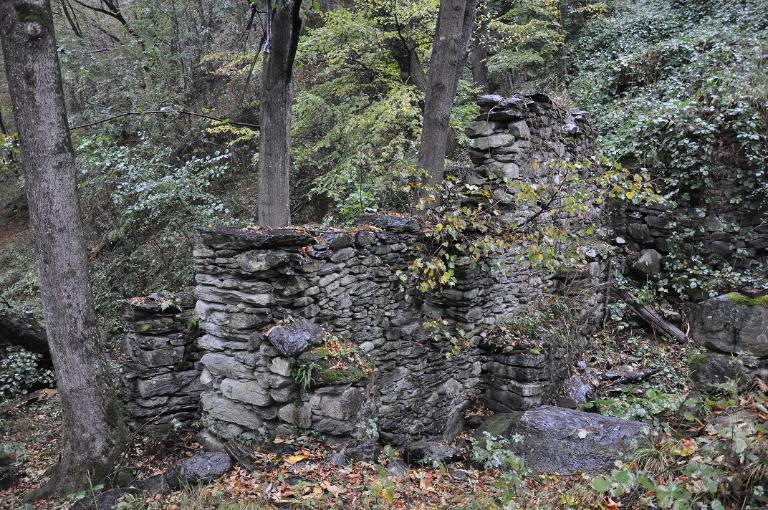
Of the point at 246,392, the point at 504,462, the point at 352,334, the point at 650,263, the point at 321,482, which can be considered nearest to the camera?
the point at 321,482

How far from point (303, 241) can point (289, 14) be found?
315 centimetres

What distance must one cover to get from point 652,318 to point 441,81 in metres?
5.51

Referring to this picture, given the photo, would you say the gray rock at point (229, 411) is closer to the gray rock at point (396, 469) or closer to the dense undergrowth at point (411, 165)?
the dense undergrowth at point (411, 165)

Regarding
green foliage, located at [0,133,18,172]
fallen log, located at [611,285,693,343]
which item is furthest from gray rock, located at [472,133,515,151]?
green foliage, located at [0,133,18,172]

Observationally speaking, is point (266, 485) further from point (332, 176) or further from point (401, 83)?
point (401, 83)

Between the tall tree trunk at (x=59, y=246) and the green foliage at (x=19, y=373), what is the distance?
446 cm

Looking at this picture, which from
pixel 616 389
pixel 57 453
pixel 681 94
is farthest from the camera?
pixel 681 94

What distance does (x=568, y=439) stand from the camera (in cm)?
504

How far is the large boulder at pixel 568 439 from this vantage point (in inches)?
182

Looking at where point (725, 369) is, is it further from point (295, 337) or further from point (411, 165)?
point (411, 165)

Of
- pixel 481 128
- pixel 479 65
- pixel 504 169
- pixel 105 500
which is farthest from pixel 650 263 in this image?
pixel 105 500

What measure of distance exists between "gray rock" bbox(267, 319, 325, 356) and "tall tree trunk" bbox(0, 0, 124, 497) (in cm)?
189

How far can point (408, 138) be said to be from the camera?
395 inches

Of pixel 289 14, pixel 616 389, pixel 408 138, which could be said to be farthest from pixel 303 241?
pixel 408 138
